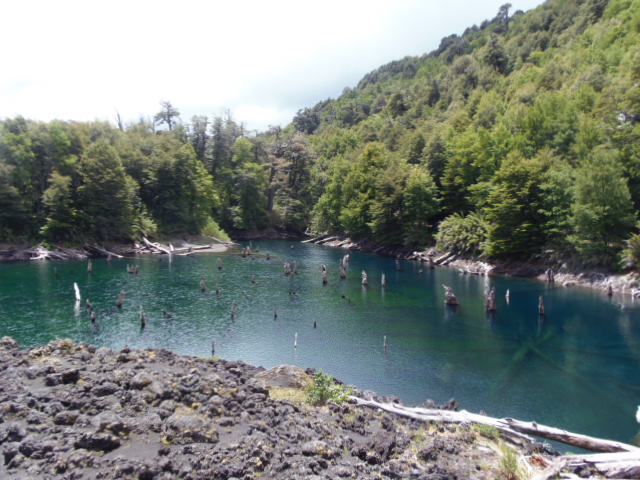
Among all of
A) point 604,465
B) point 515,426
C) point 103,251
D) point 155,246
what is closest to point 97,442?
point 604,465

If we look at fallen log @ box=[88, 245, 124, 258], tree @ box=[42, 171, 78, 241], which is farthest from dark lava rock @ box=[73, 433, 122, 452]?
tree @ box=[42, 171, 78, 241]

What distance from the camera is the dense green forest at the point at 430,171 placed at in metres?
59.2

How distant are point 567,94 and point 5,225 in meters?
102

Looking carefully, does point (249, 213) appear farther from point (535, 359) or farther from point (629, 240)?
point (535, 359)

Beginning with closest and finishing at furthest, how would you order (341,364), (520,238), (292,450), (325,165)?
1. (292,450)
2. (341,364)
3. (520,238)
4. (325,165)

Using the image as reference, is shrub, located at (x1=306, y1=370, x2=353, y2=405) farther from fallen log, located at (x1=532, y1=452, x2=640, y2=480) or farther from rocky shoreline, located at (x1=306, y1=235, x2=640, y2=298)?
rocky shoreline, located at (x1=306, y1=235, x2=640, y2=298)

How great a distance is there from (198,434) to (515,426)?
1261 cm

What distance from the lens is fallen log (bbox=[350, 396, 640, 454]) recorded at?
634 inches

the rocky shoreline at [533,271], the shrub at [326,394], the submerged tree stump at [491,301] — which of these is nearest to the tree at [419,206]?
the rocky shoreline at [533,271]

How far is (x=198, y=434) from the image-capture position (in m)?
14.8

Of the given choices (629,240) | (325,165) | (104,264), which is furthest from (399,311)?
(325,165)

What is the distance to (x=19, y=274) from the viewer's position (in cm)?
6053

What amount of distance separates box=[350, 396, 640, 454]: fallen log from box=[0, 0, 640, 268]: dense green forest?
43209 millimetres

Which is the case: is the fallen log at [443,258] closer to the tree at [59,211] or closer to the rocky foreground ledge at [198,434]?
the rocky foreground ledge at [198,434]
